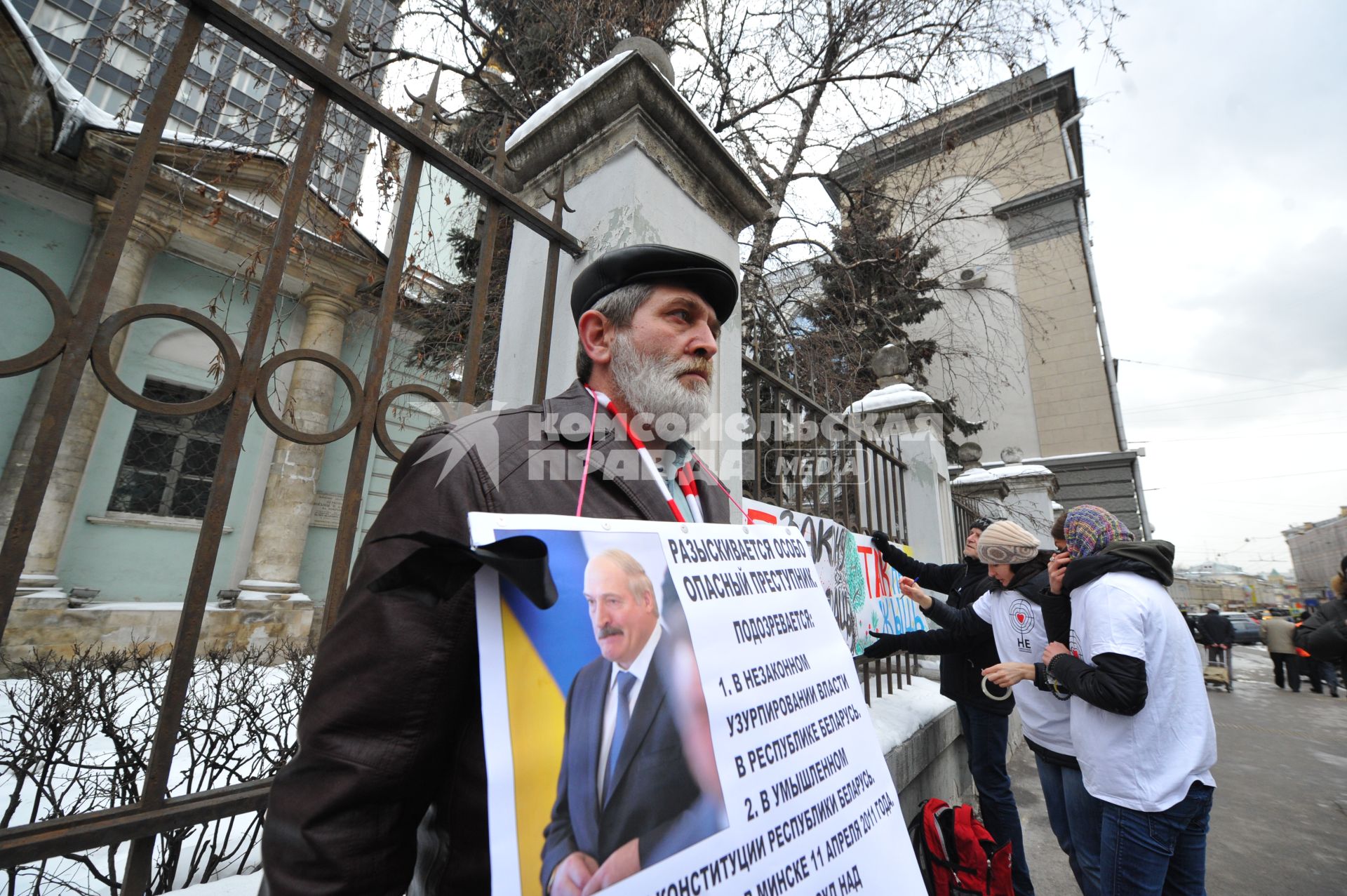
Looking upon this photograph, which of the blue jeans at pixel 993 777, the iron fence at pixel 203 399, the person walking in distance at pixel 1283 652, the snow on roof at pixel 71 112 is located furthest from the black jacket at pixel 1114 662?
the person walking in distance at pixel 1283 652

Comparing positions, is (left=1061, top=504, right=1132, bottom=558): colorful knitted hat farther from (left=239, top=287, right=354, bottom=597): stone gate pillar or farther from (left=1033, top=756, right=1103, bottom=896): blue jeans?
(left=239, top=287, right=354, bottom=597): stone gate pillar

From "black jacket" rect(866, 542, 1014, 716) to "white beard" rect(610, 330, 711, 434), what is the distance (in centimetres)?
247

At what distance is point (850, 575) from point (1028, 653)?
3.28 feet

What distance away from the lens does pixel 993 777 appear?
3385mm

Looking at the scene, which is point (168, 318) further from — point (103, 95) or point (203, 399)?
point (103, 95)

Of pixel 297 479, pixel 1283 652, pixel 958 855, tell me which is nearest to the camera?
pixel 958 855

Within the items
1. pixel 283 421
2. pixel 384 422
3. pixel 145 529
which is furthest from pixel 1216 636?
pixel 145 529

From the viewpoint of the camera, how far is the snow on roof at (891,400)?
16.0 ft

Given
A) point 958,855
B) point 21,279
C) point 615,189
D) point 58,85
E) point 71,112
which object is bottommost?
point 958,855

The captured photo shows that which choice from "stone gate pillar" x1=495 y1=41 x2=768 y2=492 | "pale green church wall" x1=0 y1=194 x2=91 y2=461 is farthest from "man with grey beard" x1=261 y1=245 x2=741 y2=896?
"pale green church wall" x1=0 y1=194 x2=91 y2=461

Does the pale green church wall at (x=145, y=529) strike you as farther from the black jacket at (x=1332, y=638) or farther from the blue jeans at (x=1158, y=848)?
the black jacket at (x=1332, y=638)

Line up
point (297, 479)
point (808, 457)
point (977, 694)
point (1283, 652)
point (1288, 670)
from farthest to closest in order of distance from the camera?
point (1283, 652) → point (1288, 670) → point (297, 479) → point (808, 457) → point (977, 694)

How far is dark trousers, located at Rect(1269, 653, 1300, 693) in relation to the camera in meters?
11.3

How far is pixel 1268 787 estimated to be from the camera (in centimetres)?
516
